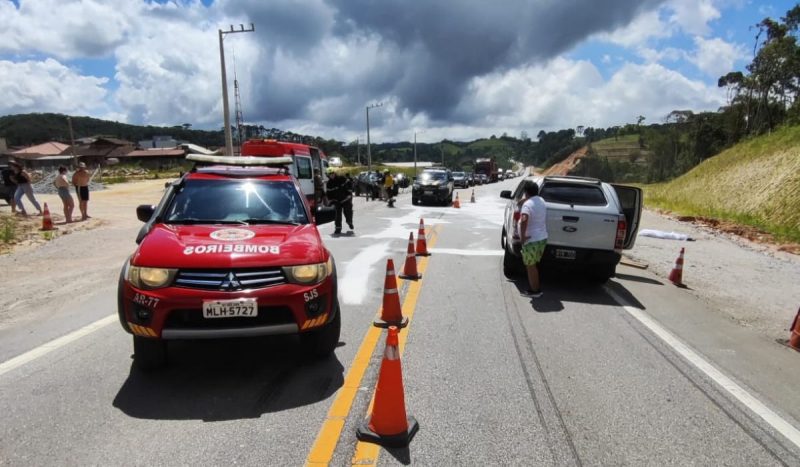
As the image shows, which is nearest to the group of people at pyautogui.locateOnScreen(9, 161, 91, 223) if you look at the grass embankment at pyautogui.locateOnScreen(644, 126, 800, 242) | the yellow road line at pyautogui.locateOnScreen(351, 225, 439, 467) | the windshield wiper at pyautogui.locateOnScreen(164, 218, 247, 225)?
the yellow road line at pyautogui.locateOnScreen(351, 225, 439, 467)

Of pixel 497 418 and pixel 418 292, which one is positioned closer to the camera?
pixel 497 418

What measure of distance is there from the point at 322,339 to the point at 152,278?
147 centimetres

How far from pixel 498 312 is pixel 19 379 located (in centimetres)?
492

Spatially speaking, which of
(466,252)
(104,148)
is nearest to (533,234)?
(466,252)

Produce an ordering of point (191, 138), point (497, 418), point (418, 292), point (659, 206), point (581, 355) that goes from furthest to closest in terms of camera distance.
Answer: point (191, 138) < point (659, 206) < point (418, 292) < point (581, 355) < point (497, 418)

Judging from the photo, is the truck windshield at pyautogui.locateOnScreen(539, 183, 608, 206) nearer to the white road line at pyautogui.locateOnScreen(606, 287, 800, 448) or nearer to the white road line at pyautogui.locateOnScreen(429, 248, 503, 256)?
the white road line at pyautogui.locateOnScreen(606, 287, 800, 448)

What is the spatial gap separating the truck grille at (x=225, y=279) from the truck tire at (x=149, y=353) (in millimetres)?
619

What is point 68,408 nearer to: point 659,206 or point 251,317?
point 251,317

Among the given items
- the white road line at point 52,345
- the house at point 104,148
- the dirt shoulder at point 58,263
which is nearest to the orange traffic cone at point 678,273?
the white road line at point 52,345

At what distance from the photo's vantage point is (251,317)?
410cm

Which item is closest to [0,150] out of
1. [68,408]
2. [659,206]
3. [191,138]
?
[191,138]

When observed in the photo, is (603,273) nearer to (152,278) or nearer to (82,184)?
(152,278)

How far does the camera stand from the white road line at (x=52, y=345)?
4.70 meters

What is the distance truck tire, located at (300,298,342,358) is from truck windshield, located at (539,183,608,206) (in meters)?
5.23
